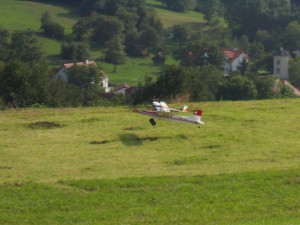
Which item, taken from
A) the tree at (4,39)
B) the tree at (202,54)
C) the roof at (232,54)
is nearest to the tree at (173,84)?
the tree at (4,39)

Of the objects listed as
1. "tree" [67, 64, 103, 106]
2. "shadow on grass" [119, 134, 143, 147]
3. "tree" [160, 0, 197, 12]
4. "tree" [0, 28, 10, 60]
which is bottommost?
"tree" [67, 64, 103, 106]

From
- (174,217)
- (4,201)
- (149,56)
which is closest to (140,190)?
(174,217)

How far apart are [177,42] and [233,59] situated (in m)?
13.5

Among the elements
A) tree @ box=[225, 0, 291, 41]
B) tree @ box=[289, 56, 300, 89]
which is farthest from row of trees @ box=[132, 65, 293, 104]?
tree @ box=[225, 0, 291, 41]

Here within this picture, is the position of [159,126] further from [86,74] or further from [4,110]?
[86,74]

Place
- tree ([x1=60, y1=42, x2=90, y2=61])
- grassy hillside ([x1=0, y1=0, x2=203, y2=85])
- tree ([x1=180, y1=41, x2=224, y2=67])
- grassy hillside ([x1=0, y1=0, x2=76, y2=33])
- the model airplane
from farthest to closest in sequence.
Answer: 1. grassy hillside ([x1=0, y1=0, x2=76, y2=33])
2. tree ([x1=180, y1=41, x2=224, y2=67])
3. tree ([x1=60, y1=42, x2=90, y2=61])
4. grassy hillside ([x1=0, y1=0, x2=203, y2=85])
5. the model airplane

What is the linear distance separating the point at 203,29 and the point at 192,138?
8746 centimetres

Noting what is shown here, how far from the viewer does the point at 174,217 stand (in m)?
18.3

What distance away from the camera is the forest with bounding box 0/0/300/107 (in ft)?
180

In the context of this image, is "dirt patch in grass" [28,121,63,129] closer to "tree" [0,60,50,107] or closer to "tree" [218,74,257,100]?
"tree" [0,60,50,107]

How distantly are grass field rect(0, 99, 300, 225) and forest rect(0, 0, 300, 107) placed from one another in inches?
458

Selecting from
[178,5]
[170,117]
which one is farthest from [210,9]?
[170,117]

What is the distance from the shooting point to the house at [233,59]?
91.1 metres

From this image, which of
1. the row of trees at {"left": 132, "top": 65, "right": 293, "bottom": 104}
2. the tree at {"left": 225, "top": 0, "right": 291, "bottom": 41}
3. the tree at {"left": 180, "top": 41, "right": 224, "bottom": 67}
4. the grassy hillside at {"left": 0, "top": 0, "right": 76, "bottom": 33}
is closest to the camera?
the row of trees at {"left": 132, "top": 65, "right": 293, "bottom": 104}
